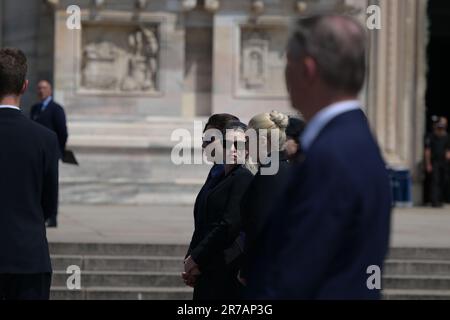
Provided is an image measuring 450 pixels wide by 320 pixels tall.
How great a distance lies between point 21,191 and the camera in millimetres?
5676

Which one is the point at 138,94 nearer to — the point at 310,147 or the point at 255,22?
the point at 255,22

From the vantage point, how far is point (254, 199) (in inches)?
241

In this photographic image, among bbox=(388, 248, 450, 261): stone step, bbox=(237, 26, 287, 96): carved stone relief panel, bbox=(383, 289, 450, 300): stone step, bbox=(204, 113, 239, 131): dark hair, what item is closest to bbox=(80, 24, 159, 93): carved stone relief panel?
bbox=(237, 26, 287, 96): carved stone relief panel

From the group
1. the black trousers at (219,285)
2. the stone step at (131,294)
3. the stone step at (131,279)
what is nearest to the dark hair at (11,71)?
the black trousers at (219,285)

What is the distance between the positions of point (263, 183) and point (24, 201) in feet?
3.87

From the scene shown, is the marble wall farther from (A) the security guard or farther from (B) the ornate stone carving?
(A) the security guard

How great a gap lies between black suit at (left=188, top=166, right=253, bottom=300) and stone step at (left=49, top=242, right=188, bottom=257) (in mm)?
5072

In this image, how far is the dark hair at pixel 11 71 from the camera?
221 inches

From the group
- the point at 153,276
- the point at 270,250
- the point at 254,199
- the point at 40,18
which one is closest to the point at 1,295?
the point at 254,199

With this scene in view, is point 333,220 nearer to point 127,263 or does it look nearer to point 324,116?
point 324,116

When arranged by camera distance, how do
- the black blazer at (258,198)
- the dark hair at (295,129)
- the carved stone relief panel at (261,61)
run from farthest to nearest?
1. the carved stone relief panel at (261,61)
2. the black blazer at (258,198)
3. the dark hair at (295,129)

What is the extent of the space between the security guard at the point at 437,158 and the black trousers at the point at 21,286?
1453 centimetres

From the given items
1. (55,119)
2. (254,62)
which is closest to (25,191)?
(55,119)

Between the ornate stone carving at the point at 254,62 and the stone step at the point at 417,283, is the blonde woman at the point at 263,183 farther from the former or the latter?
the ornate stone carving at the point at 254,62
